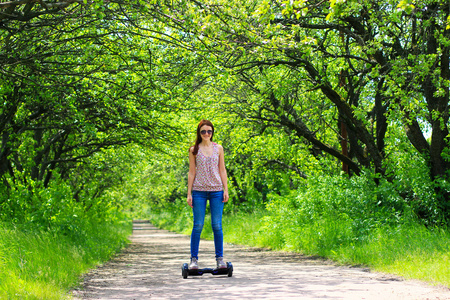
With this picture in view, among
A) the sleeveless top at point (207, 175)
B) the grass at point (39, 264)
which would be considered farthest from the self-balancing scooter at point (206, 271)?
the grass at point (39, 264)

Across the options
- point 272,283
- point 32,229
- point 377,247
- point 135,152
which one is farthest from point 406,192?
point 135,152

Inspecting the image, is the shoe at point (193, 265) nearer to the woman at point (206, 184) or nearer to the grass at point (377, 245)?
the woman at point (206, 184)

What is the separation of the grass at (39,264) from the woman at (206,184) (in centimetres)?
188

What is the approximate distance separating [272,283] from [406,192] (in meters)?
5.59

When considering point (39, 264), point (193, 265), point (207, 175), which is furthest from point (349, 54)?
point (39, 264)

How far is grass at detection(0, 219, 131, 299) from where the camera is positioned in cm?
545

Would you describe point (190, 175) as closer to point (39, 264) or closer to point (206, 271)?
point (206, 271)

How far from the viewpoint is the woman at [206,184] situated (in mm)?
6855

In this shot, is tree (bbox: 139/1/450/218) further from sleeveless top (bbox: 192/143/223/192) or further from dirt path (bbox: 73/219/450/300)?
dirt path (bbox: 73/219/450/300)

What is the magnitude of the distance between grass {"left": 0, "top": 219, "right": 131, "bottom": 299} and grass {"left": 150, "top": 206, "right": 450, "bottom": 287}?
15.4 ft

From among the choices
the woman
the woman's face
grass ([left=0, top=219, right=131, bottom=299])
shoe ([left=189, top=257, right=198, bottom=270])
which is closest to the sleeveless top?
the woman

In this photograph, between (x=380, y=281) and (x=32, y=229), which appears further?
(x=32, y=229)

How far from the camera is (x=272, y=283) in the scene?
6730 millimetres

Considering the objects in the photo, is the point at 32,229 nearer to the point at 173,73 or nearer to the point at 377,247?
the point at 173,73
